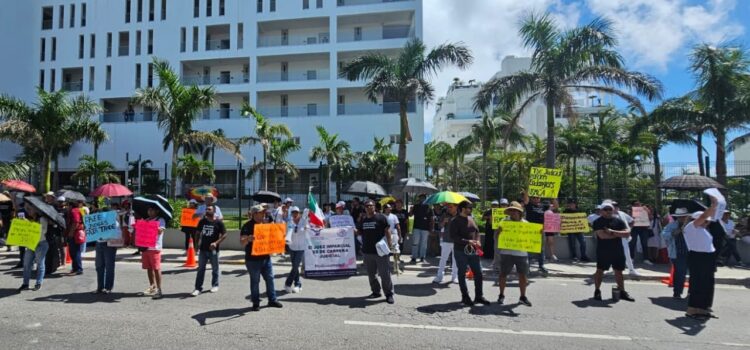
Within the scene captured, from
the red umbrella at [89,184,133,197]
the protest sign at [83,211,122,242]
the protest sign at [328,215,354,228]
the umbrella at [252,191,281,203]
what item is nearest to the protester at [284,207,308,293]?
the protest sign at [328,215,354,228]

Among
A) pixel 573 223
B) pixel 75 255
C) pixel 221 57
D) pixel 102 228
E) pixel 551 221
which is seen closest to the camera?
pixel 102 228

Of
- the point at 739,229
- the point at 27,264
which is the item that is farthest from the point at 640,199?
the point at 27,264

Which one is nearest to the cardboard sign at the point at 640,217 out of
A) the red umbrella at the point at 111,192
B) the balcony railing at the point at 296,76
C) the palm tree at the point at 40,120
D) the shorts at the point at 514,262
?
the shorts at the point at 514,262

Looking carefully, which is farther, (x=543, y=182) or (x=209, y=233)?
(x=543, y=182)

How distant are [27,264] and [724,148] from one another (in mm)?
19498

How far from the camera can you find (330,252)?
8.59 meters

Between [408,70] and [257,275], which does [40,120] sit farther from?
[257,275]

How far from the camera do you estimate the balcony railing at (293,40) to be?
38.3m

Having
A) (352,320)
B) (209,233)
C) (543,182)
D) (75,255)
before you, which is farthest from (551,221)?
(75,255)

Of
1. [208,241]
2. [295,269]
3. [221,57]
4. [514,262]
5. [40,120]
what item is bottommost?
[295,269]

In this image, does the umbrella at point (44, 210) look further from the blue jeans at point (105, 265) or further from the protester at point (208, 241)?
the protester at point (208, 241)

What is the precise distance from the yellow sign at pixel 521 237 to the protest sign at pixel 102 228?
6689 millimetres

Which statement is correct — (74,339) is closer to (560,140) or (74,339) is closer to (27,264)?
(27,264)

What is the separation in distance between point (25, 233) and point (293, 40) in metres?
33.8
